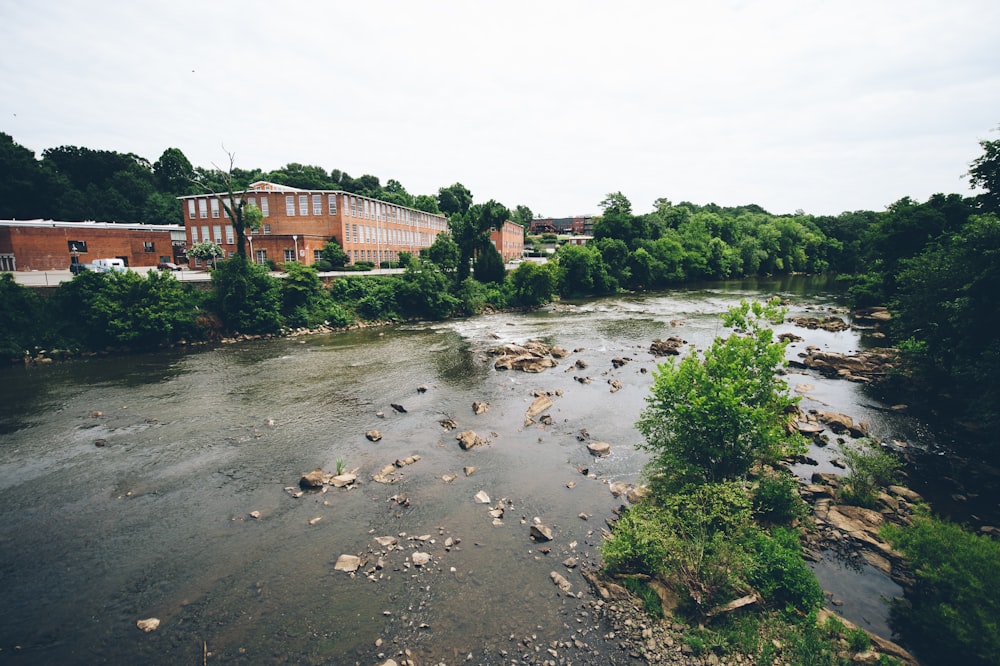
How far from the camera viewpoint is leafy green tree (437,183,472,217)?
492 ft

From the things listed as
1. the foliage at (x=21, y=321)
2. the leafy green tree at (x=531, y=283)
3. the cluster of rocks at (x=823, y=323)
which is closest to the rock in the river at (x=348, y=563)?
the foliage at (x=21, y=321)

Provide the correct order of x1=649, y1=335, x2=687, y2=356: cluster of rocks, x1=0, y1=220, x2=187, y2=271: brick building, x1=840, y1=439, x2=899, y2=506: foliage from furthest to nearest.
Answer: x1=0, y1=220, x2=187, y2=271: brick building < x1=649, y1=335, x2=687, y2=356: cluster of rocks < x1=840, y1=439, x2=899, y2=506: foliage

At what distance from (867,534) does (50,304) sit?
50.8 m

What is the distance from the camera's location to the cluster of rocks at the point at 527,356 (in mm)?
33281

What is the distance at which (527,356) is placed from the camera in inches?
1371

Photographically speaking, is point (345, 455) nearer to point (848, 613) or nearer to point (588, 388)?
point (588, 388)

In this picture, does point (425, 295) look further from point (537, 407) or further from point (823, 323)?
point (823, 323)

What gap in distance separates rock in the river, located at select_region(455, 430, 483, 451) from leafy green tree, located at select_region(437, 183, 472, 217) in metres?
135

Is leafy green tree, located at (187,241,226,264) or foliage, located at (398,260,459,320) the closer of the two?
foliage, located at (398,260,459,320)

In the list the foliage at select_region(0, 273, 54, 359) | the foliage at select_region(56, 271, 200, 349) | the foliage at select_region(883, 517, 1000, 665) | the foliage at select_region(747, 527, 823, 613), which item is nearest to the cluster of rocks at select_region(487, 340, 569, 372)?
the foliage at select_region(747, 527, 823, 613)

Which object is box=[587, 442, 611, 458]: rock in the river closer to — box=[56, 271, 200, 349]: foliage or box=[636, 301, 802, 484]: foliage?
box=[636, 301, 802, 484]: foliage

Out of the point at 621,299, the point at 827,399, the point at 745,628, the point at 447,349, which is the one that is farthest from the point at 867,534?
the point at 621,299

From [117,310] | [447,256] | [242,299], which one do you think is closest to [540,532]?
[117,310]

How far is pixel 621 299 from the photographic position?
68.8 metres
